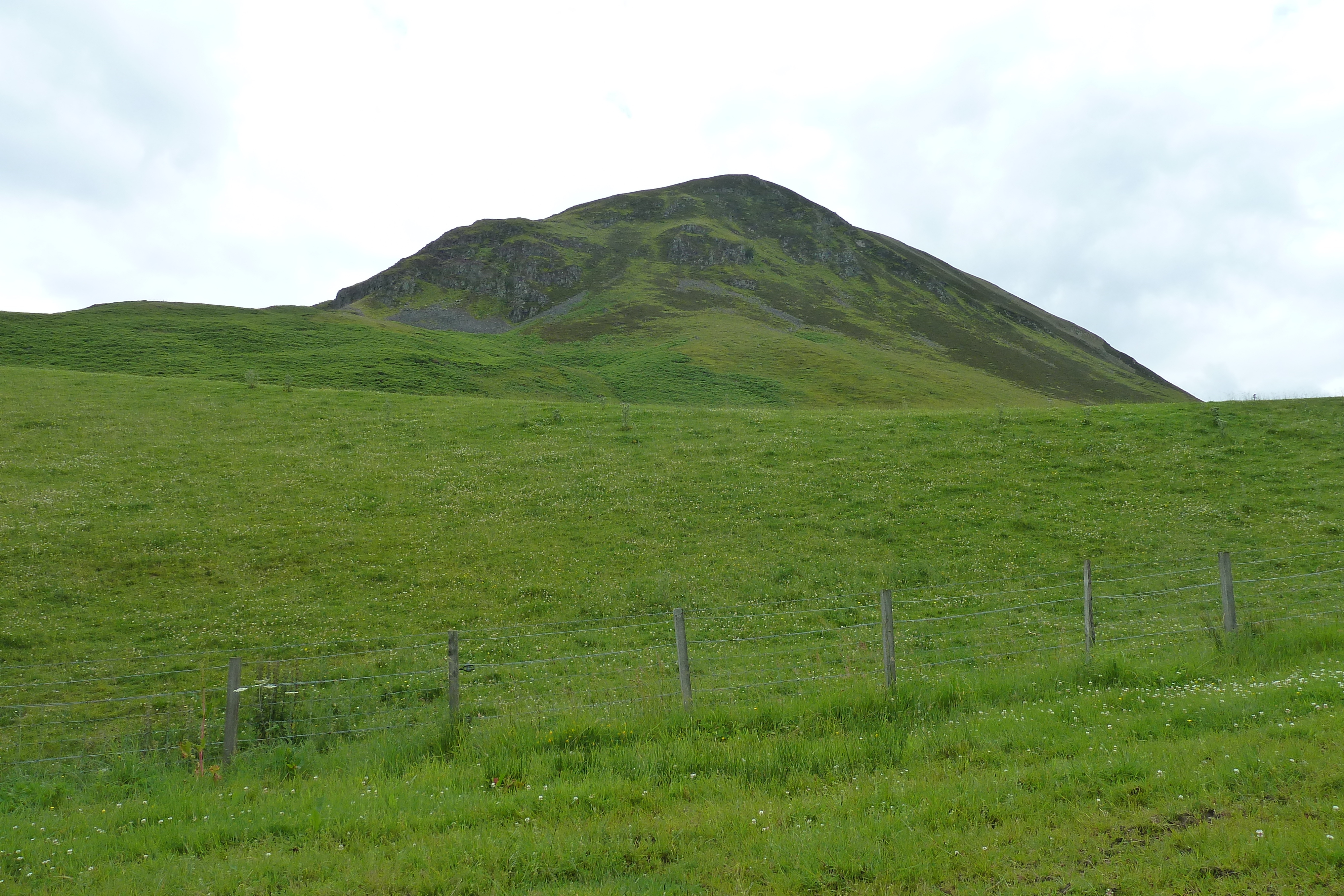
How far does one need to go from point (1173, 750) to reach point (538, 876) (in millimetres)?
7164

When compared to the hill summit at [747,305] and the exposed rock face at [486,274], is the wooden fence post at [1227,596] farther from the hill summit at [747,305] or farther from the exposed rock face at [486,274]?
the exposed rock face at [486,274]

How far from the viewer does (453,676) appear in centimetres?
1082

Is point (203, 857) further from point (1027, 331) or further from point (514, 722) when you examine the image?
point (1027, 331)

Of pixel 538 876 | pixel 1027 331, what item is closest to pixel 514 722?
pixel 538 876

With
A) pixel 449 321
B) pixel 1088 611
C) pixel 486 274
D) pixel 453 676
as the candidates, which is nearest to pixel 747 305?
pixel 449 321

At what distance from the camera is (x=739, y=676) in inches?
547

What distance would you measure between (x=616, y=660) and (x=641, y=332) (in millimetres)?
96805

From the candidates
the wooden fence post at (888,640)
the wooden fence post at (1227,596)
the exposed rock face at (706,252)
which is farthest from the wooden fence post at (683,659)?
the exposed rock face at (706,252)

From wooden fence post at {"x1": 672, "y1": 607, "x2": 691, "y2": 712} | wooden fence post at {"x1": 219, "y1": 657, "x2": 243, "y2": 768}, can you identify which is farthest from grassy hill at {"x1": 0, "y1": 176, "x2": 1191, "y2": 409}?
wooden fence post at {"x1": 219, "y1": 657, "x2": 243, "y2": 768}

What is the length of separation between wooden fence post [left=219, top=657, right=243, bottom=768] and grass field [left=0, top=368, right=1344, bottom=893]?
1.16ft

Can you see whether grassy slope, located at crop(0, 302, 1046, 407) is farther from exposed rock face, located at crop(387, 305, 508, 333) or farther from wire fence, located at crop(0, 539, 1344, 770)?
wire fence, located at crop(0, 539, 1344, 770)

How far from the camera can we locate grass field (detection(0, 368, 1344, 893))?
22.0ft

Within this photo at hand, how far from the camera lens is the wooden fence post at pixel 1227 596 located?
1254cm

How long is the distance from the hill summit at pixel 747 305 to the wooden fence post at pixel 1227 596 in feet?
225
